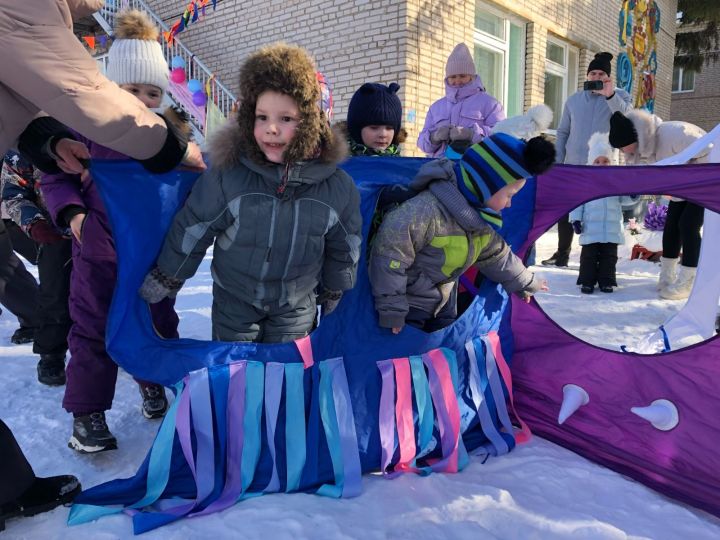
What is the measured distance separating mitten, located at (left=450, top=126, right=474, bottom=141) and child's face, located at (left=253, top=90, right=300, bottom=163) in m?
2.39

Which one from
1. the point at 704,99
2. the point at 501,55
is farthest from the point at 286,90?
the point at 704,99

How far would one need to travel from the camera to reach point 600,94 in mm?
5180

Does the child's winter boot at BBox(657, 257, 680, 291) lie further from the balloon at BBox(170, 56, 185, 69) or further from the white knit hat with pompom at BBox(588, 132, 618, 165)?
the balloon at BBox(170, 56, 185, 69)

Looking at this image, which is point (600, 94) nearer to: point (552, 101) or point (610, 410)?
point (610, 410)

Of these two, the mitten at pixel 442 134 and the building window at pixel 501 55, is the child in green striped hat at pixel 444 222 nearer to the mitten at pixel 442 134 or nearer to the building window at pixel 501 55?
the mitten at pixel 442 134

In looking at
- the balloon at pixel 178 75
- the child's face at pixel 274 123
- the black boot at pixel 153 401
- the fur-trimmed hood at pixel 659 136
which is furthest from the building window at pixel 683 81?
the black boot at pixel 153 401

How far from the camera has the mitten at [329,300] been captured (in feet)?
6.31

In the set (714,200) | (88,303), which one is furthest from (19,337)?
(714,200)

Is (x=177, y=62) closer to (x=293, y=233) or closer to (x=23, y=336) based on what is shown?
(x=23, y=336)

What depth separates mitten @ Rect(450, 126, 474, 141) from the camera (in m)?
3.81

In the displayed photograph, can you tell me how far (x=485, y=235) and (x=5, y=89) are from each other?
1554 mm

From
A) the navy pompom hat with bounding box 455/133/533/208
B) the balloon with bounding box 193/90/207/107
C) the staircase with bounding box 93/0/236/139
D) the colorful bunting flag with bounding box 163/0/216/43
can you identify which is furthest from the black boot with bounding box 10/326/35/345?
the colorful bunting flag with bounding box 163/0/216/43

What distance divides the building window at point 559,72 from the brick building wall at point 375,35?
1.09ft

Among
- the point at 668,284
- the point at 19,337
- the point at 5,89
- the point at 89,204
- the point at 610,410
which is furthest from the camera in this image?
the point at 668,284
